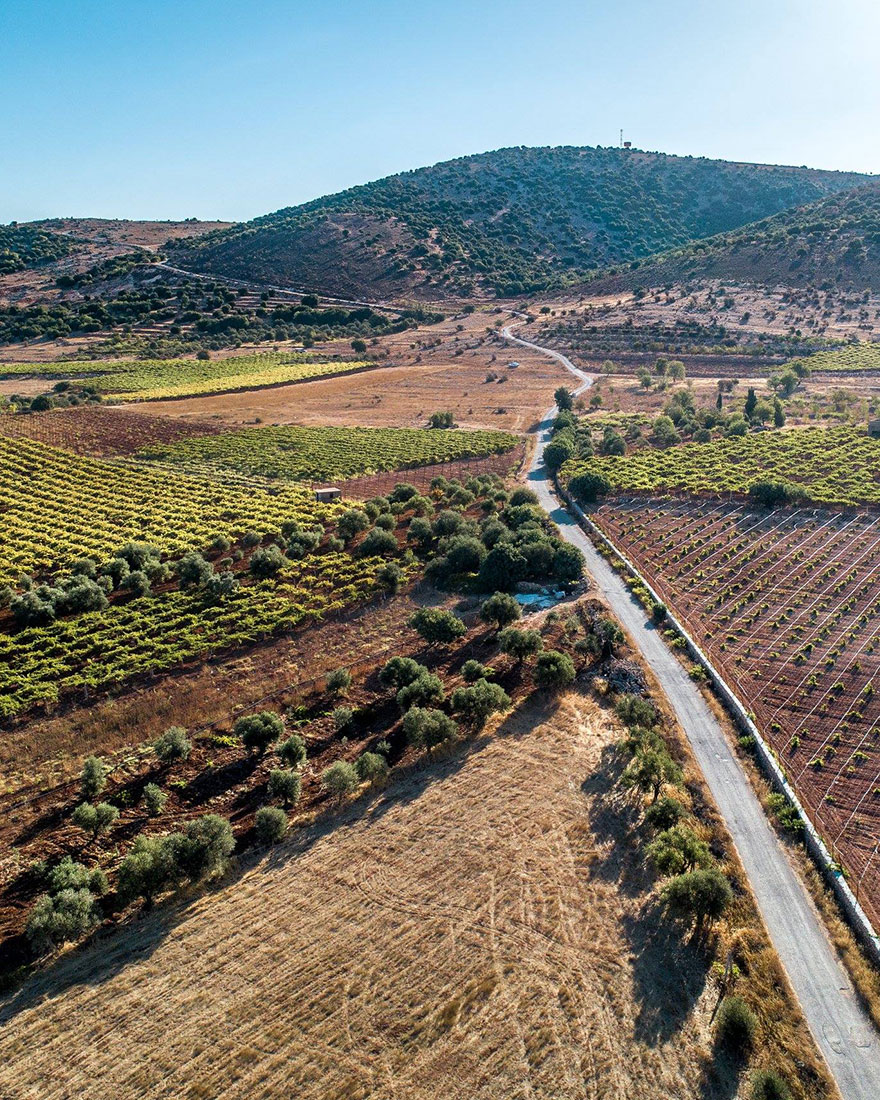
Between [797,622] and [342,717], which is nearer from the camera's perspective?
[342,717]

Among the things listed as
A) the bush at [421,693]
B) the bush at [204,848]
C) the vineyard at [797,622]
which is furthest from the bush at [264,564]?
the vineyard at [797,622]

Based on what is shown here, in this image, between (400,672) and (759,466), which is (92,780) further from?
(759,466)

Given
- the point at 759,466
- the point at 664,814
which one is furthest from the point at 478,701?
the point at 759,466

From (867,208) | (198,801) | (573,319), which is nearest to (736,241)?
(867,208)

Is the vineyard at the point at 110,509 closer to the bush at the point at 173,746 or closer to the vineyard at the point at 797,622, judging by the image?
the bush at the point at 173,746

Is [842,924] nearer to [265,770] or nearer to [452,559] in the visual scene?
[265,770]
